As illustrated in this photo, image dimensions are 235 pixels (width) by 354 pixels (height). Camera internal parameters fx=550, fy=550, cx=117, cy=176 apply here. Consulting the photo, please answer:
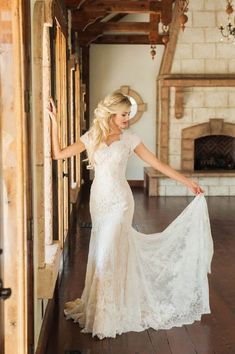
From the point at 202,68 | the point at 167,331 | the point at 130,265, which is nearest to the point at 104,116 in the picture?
the point at 130,265

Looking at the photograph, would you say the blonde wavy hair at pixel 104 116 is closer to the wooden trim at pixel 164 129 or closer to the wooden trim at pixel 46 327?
the wooden trim at pixel 46 327

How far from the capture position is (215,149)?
39.5 feet

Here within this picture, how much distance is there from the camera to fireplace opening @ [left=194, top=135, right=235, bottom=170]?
468 inches

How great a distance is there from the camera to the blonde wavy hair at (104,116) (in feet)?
12.2

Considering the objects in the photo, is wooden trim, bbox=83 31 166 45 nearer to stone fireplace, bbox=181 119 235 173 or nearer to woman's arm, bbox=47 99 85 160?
stone fireplace, bbox=181 119 235 173

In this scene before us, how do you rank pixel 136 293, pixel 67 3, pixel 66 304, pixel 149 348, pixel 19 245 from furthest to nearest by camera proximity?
pixel 67 3 < pixel 66 304 < pixel 136 293 < pixel 149 348 < pixel 19 245

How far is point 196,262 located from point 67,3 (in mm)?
3647

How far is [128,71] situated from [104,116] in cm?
834

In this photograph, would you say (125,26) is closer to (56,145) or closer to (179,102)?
(179,102)

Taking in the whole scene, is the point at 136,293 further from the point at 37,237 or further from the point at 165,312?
the point at 37,237

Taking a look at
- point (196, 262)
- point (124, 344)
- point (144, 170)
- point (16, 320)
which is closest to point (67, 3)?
point (196, 262)

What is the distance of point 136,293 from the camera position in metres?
3.97

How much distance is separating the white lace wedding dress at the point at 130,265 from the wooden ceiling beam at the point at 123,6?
4.57 metres

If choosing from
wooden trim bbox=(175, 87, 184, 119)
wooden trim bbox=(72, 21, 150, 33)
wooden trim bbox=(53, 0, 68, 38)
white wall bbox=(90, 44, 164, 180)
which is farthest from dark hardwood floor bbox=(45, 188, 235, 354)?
white wall bbox=(90, 44, 164, 180)
